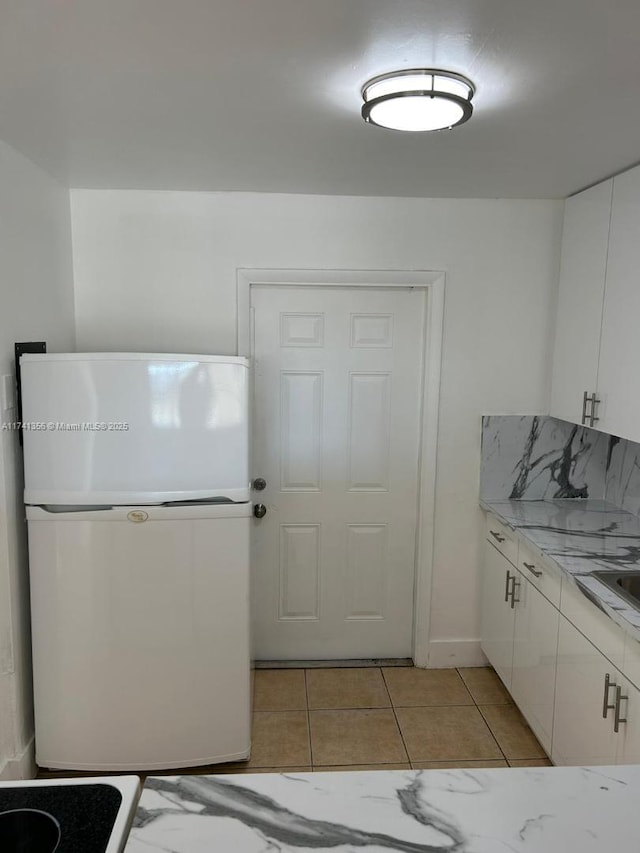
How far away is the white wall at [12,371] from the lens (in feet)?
7.52

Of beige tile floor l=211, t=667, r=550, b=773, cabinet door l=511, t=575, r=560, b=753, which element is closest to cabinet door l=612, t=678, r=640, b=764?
cabinet door l=511, t=575, r=560, b=753

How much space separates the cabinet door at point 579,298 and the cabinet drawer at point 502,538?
568mm

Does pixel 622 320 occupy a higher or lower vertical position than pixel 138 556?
higher

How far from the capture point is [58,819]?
2.97ft

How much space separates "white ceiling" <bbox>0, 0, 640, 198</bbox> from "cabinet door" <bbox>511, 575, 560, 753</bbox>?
5.46 feet

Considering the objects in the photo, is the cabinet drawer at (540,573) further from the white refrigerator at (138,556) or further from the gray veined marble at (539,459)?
the white refrigerator at (138,556)

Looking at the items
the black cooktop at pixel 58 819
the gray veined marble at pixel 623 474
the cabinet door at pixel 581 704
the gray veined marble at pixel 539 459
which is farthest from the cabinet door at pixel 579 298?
the black cooktop at pixel 58 819

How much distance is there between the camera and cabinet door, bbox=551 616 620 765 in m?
2.02

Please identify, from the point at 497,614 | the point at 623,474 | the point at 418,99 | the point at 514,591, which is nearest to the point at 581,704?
the point at 514,591

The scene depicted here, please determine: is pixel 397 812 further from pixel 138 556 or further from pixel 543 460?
pixel 543 460

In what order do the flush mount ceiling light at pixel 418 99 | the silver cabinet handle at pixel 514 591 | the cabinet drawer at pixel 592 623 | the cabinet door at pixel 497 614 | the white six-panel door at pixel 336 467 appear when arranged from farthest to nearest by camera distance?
the white six-panel door at pixel 336 467 → the cabinet door at pixel 497 614 → the silver cabinet handle at pixel 514 591 → the cabinet drawer at pixel 592 623 → the flush mount ceiling light at pixel 418 99

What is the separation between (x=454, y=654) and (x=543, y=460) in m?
1.08

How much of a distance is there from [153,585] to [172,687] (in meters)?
0.40

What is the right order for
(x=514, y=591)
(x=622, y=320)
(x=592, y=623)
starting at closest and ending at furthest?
(x=592, y=623) → (x=622, y=320) → (x=514, y=591)
